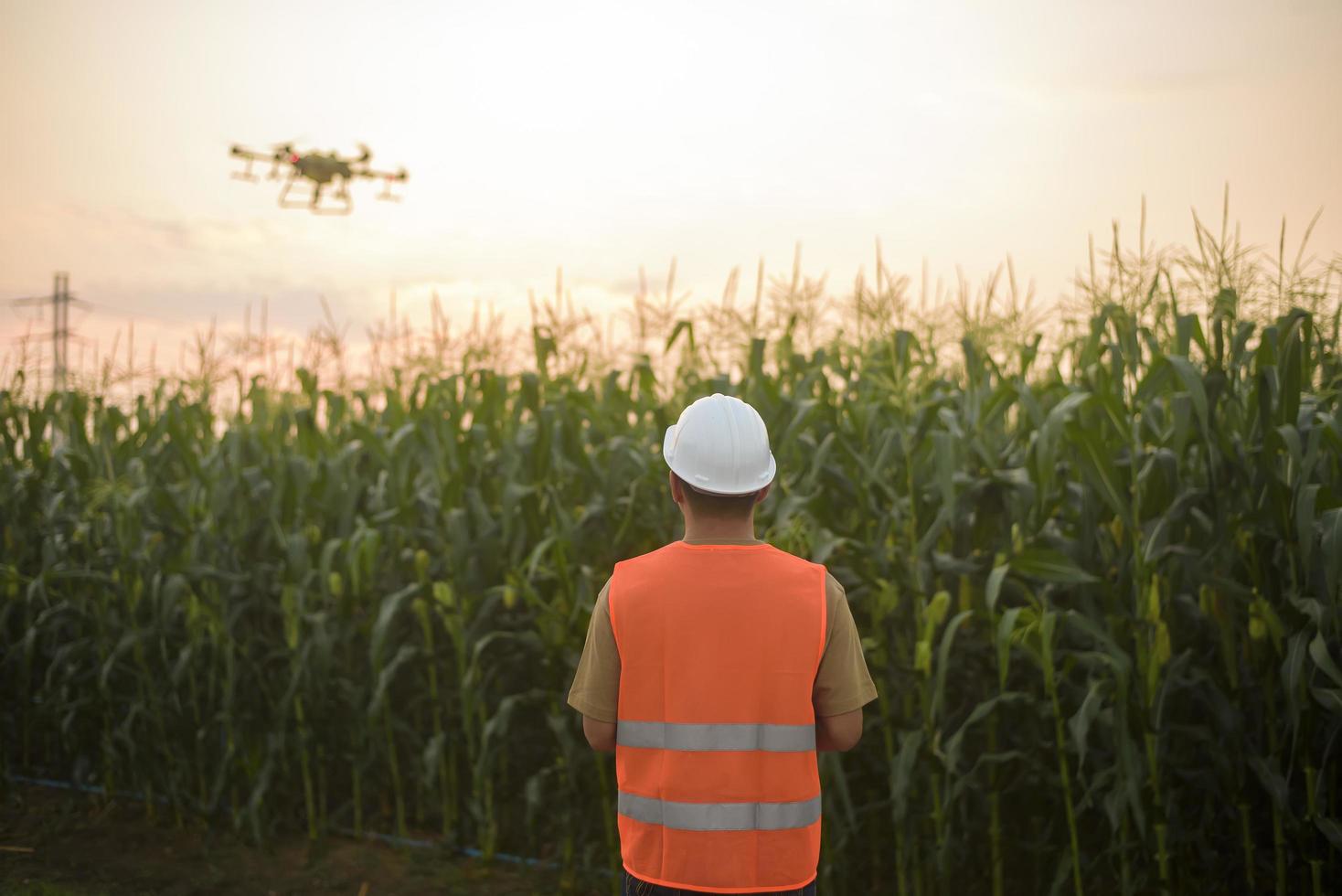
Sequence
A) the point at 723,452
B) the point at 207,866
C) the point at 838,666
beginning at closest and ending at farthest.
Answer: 1. the point at 723,452
2. the point at 838,666
3. the point at 207,866

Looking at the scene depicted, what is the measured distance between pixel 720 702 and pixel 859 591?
2534 mm

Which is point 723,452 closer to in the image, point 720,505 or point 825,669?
point 720,505

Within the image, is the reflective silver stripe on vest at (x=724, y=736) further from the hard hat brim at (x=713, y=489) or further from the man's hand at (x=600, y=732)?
the hard hat brim at (x=713, y=489)

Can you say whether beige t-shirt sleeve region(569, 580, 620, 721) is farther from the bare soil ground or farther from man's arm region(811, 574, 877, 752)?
the bare soil ground

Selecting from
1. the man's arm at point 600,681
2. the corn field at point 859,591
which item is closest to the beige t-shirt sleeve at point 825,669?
the man's arm at point 600,681

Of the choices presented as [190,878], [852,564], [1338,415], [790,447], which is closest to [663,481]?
[790,447]

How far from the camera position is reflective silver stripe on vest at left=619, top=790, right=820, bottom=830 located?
2246mm

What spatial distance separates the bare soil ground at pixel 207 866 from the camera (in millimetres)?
5578

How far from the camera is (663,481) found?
5.25 meters

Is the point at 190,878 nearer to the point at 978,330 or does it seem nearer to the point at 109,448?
the point at 109,448

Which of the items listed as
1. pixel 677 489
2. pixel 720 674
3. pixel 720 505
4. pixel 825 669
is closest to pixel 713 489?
pixel 720 505

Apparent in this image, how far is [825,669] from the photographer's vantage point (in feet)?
7.66

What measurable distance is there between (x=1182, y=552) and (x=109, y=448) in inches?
282

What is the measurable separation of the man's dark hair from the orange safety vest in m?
0.07
